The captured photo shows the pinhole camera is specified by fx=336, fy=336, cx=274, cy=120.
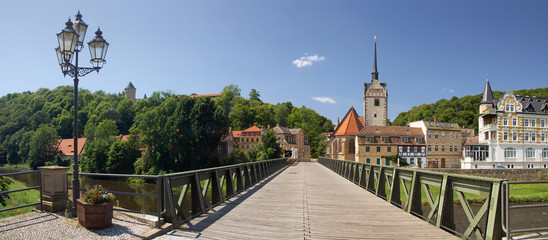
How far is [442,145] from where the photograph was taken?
51000 millimetres

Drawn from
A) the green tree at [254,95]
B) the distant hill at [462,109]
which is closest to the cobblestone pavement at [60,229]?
the distant hill at [462,109]

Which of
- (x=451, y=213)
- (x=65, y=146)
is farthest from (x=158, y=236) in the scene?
(x=65, y=146)

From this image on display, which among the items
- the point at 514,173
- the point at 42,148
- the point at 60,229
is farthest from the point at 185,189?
the point at 42,148

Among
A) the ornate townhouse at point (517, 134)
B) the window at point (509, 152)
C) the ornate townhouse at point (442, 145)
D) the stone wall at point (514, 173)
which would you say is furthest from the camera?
the ornate townhouse at point (442, 145)

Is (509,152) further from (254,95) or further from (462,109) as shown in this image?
(254,95)

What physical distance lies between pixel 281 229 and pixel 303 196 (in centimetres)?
428

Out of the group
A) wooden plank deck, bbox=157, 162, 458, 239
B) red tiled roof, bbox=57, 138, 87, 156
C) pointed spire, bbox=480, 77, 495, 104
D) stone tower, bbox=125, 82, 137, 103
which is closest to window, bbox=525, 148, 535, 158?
pointed spire, bbox=480, 77, 495, 104

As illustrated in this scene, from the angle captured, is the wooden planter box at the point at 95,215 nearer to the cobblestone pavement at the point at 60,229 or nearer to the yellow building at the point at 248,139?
the cobblestone pavement at the point at 60,229

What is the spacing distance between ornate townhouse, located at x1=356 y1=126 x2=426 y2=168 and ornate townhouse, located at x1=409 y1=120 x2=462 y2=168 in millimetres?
1024

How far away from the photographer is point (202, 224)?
563cm

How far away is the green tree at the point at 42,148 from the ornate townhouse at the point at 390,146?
54844mm

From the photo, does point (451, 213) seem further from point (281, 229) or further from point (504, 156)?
point (504, 156)

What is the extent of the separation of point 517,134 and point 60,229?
54.7m

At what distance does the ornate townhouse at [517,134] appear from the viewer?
4581 centimetres
